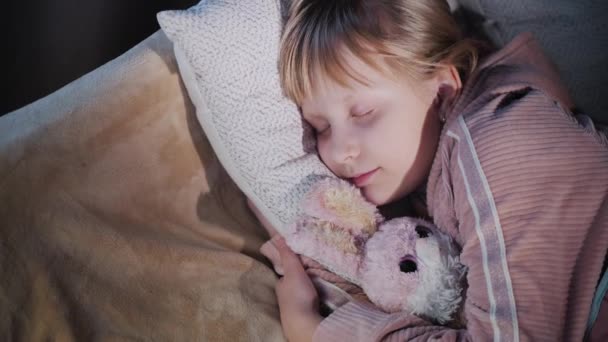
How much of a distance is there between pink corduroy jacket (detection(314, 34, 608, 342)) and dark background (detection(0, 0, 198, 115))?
49.2 inches

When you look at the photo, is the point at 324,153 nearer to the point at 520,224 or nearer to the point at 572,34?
the point at 520,224

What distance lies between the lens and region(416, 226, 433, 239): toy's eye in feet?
2.91

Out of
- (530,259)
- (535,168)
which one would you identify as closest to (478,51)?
(535,168)

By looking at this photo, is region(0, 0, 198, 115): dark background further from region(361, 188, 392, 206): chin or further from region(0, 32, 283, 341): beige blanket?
region(361, 188, 392, 206): chin

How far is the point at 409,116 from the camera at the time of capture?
0.96m

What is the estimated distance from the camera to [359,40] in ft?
3.11

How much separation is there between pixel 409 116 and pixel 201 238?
449 millimetres

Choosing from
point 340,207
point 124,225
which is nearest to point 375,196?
point 340,207

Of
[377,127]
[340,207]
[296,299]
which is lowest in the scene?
[296,299]

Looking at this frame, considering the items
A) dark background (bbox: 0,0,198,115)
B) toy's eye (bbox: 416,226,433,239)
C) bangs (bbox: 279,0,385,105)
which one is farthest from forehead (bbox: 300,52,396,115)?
dark background (bbox: 0,0,198,115)

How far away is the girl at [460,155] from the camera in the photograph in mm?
774

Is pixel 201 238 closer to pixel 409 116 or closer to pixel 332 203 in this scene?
pixel 332 203

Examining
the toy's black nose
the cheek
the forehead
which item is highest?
the forehead

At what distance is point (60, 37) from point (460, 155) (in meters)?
1.36
